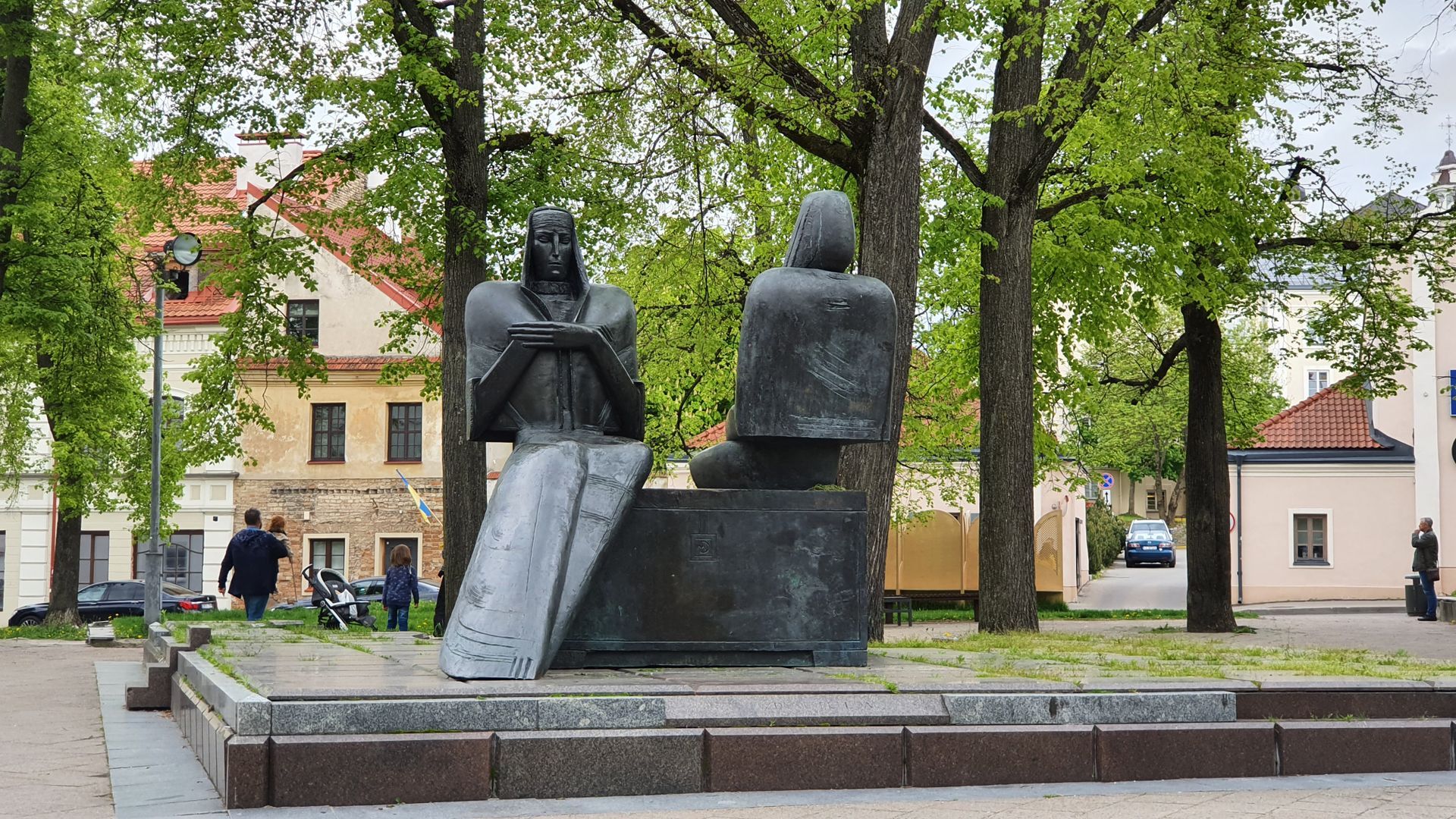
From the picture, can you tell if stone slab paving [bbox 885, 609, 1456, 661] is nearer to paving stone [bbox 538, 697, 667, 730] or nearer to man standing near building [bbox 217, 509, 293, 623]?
man standing near building [bbox 217, 509, 293, 623]

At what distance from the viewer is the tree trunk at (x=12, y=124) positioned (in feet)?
61.3

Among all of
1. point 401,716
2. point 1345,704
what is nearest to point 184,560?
point 401,716

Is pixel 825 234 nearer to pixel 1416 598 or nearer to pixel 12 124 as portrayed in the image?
pixel 12 124

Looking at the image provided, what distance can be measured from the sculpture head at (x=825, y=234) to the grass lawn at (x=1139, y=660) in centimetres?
233

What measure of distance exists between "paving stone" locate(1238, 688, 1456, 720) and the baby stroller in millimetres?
10908

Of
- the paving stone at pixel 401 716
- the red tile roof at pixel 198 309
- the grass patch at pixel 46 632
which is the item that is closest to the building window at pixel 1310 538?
the grass patch at pixel 46 632

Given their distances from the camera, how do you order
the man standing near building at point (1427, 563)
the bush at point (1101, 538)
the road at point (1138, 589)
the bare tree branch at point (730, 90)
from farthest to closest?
the bush at point (1101, 538) < the road at point (1138, 589) < the man standing near building at point (1427, 563) < the bare tree branch at point (730, 90)

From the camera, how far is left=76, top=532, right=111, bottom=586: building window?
119 ft

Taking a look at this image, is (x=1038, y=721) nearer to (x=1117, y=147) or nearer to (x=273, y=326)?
(x=1117, y=147)

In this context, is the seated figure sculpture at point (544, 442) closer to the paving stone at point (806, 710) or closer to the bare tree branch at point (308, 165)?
the paving stone at point (806, 710)

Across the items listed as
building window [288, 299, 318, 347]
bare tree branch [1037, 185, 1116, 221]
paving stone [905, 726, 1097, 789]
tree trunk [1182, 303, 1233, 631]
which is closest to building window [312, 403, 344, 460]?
building window [288, 299, 318, 347]

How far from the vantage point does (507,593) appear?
7.08m

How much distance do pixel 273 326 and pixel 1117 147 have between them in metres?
9.98

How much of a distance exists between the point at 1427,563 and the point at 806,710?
67.9ft
